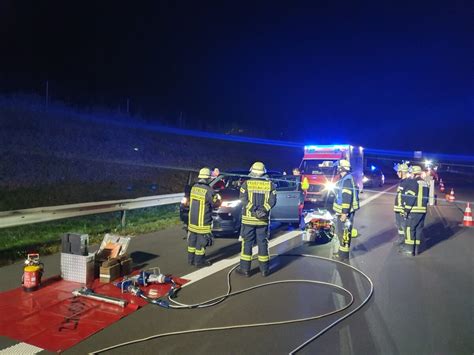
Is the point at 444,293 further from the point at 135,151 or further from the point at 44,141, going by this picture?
the point at 135,151

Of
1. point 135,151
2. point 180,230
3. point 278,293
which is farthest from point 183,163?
point 278,293

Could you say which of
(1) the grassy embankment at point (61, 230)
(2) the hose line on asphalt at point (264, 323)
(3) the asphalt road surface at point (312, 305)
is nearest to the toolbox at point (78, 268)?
(3) the asphalt road surface at point (312, 305)

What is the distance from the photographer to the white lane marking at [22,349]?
3566mm

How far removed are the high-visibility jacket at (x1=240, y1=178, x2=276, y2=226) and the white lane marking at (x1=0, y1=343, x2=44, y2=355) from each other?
Result: 3.43 m

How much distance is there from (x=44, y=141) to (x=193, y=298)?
592 inches

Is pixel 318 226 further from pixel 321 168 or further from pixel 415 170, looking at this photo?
pixel 321 168

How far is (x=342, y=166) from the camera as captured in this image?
7.71m

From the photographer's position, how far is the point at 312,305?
4.99m

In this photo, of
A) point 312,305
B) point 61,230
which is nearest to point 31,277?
point 312,305

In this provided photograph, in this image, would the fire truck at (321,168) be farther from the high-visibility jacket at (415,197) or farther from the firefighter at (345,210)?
the firefighter at (345,210)

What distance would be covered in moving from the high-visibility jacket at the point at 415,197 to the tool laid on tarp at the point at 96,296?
19.2 ft

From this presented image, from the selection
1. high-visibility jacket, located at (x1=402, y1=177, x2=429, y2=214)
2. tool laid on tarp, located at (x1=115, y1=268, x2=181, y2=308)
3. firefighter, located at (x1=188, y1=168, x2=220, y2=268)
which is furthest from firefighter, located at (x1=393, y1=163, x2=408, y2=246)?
tool laid on tarp, located at (x1=115, y1=268, x2=181, y2=308)

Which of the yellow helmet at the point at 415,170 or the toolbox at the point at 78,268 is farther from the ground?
the yellow helmet at the point at 415,170

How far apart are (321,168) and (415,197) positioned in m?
8.79
